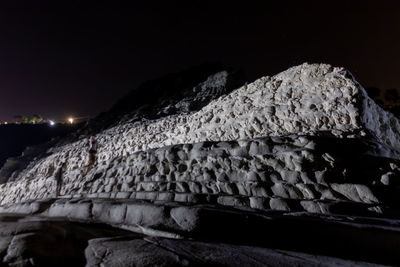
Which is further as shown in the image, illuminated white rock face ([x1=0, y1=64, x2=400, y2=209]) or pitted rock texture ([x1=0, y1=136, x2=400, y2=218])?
illuminated white rock face ([x1=0, y1=64, x2=400, y2=209])

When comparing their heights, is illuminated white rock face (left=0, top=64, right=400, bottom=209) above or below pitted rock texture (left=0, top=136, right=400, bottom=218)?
above

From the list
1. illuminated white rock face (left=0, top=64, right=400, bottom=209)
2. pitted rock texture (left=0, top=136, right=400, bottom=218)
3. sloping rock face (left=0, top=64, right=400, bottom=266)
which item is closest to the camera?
sloping rock face (left=0, top=64, right=400, bottom=266)

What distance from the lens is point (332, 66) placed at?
271 inches

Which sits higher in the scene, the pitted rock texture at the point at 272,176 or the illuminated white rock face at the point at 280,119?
the illuminated white rock face at the point at 280,119

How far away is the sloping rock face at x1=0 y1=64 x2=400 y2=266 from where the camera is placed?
2.67 meters

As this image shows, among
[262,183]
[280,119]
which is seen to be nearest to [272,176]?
[262,183]

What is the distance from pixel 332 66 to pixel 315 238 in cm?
600

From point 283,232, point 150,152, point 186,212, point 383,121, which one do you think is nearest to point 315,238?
point 283,232

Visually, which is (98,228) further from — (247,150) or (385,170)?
(385,170)

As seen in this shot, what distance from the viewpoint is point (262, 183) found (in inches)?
192

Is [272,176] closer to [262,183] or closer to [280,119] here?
[262,183]

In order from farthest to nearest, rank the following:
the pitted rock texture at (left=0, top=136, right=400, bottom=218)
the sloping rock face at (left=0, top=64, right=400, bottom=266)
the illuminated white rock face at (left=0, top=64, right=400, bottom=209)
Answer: the illuminated white rock face at (left=0, top=64, right=400, bottom=209), the pitted rock texture at (left=0, top=136, right=400, bottom=218), the sloping rock face at (left=0, top=64, right=400, bottom=266)

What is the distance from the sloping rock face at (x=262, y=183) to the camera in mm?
2674

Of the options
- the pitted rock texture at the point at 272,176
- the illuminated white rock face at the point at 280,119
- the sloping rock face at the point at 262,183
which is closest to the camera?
the sloping rock face at the point at 262,183
